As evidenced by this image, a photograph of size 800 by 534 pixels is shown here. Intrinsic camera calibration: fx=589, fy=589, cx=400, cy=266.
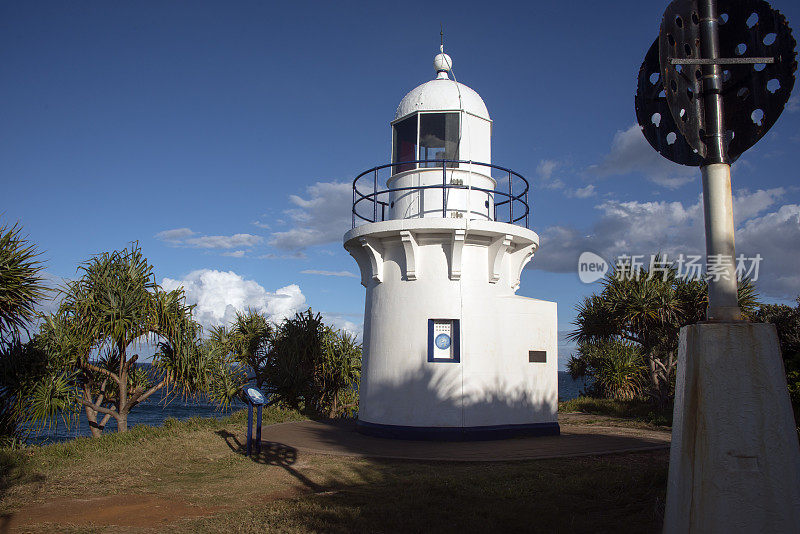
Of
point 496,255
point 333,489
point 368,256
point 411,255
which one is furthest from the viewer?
point 368,256

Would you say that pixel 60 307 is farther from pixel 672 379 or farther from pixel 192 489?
pixel 672 379

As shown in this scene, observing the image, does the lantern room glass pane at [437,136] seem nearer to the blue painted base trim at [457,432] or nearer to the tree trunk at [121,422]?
the blue painted base trim at [457,432]

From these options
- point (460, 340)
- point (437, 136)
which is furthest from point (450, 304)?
point (437, 136)

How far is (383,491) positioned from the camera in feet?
26.1

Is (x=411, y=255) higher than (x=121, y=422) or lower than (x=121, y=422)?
higher

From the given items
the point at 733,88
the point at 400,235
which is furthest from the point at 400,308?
the point at 733,88

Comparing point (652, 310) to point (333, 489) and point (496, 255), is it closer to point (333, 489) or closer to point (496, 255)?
point (496, 255)

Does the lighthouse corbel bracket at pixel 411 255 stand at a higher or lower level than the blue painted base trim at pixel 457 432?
higher

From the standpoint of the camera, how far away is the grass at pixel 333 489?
6496 millimetres

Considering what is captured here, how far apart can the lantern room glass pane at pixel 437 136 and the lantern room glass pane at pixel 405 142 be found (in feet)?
0.86

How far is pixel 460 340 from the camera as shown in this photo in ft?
41.3

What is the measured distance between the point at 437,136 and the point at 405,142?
0.87m

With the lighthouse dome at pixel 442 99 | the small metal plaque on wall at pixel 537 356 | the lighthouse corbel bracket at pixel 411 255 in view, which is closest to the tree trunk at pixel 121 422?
the lighthouse corbel bracket at pixel 411 255

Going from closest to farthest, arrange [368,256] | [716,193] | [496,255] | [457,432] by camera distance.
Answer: [716,193], [457,432], [496,255], [368,256]
